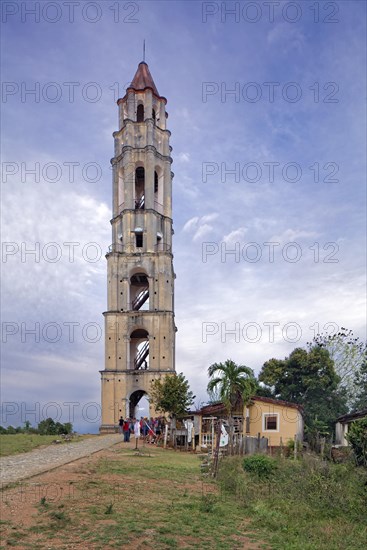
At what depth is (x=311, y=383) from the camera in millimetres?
45125

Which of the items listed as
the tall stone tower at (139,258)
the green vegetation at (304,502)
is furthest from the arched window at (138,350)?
the green vegetation at (304,502)

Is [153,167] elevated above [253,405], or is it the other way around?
[153,167]

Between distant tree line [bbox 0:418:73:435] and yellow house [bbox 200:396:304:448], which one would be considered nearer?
yellow house [bbox 200:396:304:448]

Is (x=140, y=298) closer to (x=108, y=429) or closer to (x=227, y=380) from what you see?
(x=108, y=429)

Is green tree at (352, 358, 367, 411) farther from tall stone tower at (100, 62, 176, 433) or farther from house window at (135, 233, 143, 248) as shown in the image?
house window at (135, 233, 143, 248)

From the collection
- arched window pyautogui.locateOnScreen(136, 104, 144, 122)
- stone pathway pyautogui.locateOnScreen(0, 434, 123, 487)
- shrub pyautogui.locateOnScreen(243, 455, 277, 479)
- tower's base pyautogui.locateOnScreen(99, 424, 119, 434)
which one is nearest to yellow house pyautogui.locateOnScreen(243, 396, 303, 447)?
stone pathway pyautogui.locateOnScreen(0, 434, 123, 487)

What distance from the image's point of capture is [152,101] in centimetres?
5303

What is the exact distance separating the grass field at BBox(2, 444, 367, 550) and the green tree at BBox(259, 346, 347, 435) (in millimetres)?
27202

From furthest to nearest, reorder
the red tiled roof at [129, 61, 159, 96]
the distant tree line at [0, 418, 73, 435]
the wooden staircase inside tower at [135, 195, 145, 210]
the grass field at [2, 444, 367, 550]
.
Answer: the red tiled roof at [129, 61, 159, 96], the wooden staircase inside tower at [135, 195, 145, 210], the distant tree line at [0, 418, 73, 435], the grass field at [2, 444, 367, 550]

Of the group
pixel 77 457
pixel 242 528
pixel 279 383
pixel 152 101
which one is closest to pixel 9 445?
pixel 77 457

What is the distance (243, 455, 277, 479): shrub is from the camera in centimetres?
1820

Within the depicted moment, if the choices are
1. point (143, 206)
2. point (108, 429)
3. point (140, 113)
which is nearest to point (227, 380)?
point (108, 429)

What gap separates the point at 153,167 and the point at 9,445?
29.5m

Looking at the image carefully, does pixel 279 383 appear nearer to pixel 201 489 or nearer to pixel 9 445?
pixel 9 445
